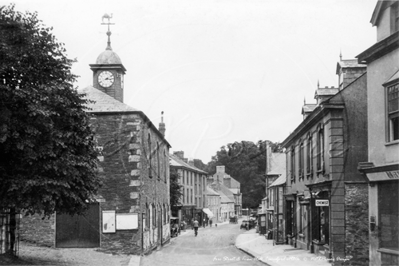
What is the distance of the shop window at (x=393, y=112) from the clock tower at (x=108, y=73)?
1540cm

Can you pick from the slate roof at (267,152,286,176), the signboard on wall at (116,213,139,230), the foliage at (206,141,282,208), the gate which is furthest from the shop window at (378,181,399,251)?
the foliage at (206,141,282,208)

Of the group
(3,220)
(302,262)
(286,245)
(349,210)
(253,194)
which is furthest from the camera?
(253,194)

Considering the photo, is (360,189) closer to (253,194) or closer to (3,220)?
(3,220)

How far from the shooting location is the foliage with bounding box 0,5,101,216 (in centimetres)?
1440

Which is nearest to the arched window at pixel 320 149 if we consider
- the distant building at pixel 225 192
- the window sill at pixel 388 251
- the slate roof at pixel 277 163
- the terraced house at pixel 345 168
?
the terraced house at pixel 345 168

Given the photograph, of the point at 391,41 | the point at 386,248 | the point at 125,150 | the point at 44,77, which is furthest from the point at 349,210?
the point at 44,77

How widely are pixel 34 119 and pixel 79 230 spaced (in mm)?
8879

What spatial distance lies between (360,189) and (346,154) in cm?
133

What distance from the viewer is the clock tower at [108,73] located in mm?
26469

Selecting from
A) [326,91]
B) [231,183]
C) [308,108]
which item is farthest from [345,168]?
[231,183]

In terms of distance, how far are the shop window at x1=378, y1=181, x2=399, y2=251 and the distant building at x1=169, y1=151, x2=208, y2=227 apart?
1468 inches

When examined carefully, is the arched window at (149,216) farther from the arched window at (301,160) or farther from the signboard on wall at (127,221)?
the arched window at (301,160)

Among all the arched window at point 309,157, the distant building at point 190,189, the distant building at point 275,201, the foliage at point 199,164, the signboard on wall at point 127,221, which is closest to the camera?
the signboard on wall at point 127,221

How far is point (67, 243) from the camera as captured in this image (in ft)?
72.2
